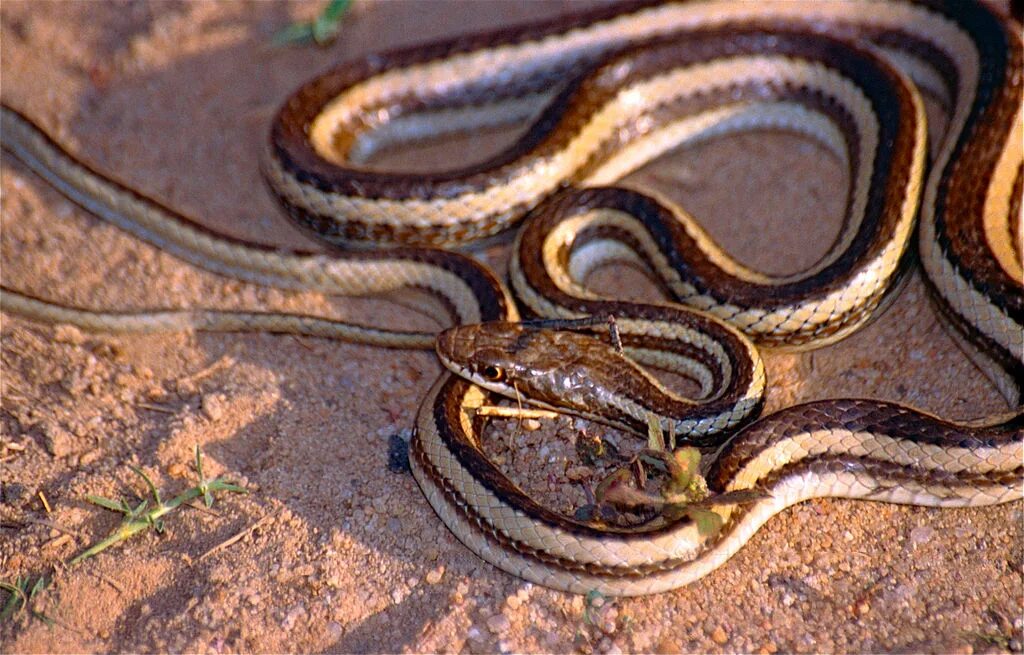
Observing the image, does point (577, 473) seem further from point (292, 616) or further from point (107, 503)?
point (107, 503)

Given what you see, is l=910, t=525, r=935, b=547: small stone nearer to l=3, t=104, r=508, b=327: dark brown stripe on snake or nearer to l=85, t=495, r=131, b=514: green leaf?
l=3, t=104, r=508, b=327: dark brown stripe on snake

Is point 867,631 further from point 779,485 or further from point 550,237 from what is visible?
point 550,237

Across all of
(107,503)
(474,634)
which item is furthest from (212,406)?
(474,634)

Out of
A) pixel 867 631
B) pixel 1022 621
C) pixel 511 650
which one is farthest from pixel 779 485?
pixel 511 650

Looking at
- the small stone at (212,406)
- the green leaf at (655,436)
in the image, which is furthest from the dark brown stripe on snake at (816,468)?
the small stone at (212,406)

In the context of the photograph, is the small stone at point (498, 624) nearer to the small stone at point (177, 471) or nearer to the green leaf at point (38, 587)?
the small stone at point (177, 471)

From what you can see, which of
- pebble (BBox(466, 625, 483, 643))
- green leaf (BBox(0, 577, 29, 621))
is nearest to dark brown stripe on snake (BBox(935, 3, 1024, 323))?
pebble (BBox(466, 625, 483, 643))

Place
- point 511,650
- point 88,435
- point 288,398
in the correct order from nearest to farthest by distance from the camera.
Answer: point 511,650 < point 88,435 < point 288,398
